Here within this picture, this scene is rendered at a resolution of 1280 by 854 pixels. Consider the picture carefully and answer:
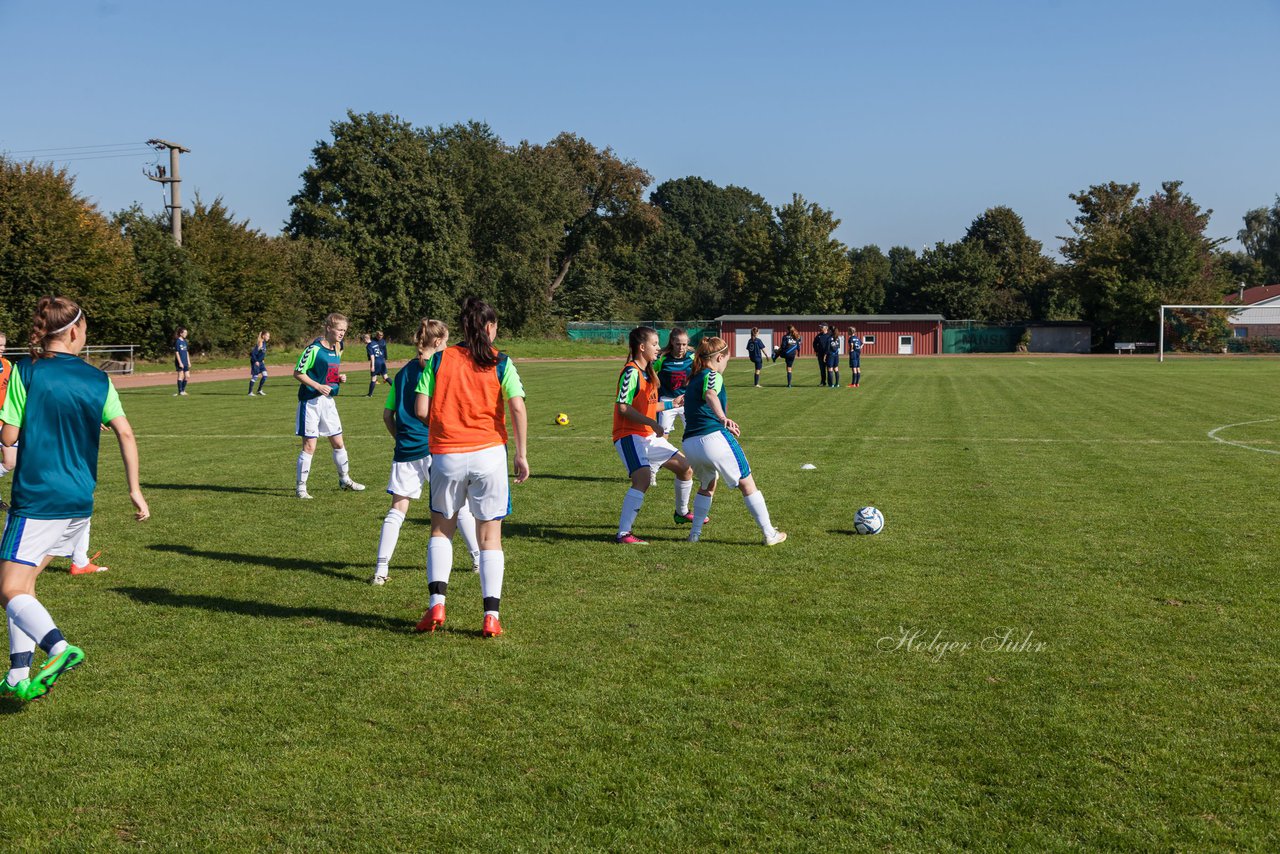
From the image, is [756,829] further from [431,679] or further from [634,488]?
[634,488]

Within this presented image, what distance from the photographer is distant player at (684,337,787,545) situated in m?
8.36

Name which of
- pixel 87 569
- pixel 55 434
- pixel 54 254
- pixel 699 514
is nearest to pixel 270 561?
pixel 87 569

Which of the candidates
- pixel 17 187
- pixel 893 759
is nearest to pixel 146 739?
pixel 893 759

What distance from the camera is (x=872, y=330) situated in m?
75.6

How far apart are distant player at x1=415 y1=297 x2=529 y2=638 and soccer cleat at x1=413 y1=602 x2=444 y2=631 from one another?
0.97ft

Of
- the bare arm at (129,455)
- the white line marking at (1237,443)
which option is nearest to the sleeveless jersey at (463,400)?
the bare arm at (129,455)

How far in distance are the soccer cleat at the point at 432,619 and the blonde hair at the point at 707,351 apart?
3.15 m

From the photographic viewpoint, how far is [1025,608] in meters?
6.60

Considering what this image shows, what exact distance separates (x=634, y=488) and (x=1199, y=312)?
67911 mm

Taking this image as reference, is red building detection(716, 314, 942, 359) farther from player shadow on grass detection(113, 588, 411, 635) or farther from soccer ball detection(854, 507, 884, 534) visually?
player shadow on grass detection(113, 588, 411, 635)

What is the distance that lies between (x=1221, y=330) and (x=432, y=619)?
233ft

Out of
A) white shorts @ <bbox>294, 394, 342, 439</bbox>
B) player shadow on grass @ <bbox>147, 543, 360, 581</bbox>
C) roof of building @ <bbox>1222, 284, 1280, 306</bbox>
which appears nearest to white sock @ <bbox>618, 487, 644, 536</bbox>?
player shadow on grass @ <bbox>147, 543, 360, 581</bbox>

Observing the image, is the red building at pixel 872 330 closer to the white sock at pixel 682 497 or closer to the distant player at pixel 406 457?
the white sock at pixel 682 497

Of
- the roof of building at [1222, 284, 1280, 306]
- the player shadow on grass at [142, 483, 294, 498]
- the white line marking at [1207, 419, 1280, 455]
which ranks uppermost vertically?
the roof of building at [1222, 284, 1280, 306]
